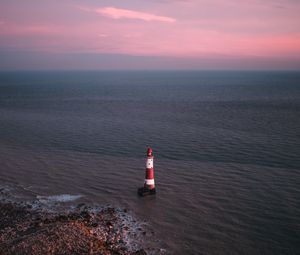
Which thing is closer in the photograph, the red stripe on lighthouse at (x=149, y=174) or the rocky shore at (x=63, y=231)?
the rocky shore at (x=63, y=231)

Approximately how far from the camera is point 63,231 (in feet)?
43.8

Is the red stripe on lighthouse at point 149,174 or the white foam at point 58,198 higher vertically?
the red stripe on lighthouse at point 149,174

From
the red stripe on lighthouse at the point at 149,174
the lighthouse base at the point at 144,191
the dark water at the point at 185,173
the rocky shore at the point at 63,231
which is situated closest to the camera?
the rocky shore at the point at 63,231

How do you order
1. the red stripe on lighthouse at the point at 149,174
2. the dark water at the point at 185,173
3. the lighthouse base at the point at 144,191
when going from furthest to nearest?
the lighthouse base at the point at 144,191 < the red stripe on lighthouse at the point at 149,174 < the dark water at the point at 185,173

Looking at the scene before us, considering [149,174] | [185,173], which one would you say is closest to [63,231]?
[149,174]

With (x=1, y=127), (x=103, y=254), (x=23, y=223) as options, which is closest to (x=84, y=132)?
(x=1, y=127)

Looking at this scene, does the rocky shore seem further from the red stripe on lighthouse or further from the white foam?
the red stripe on lighthouse

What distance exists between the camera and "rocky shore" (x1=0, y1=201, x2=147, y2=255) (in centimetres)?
1231

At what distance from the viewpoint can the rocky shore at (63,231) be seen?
40.4 ft

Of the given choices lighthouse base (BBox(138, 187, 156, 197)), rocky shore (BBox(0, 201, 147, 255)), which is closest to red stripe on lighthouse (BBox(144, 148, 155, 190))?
lighthouse base (BBox(138, 187, 156, 197))

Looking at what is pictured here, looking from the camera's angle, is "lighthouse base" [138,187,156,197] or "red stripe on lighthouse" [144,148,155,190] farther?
"lighthouse base" [138,187,156,197]

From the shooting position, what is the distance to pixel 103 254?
1225 cm

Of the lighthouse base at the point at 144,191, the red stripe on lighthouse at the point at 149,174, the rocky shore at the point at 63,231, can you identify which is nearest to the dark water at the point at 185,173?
the lighthouse base at the point at 144,191

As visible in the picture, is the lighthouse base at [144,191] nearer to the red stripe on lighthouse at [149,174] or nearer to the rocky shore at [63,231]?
the red stripe on lighthouse at [149,174]
